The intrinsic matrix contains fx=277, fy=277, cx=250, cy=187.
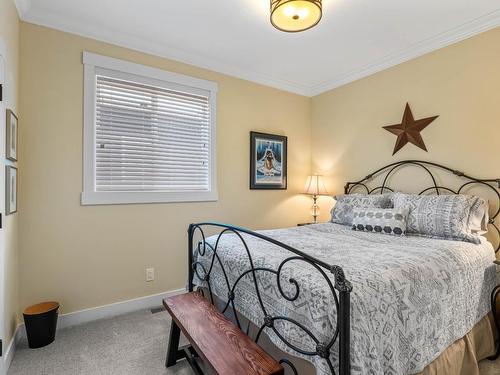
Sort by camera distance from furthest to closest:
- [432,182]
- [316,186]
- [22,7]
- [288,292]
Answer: [316,186] → [432,182] → [22,7] → [288,292]

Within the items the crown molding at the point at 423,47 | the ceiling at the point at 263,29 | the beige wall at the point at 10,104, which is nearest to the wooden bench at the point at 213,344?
the beige wall at the point at 10,104

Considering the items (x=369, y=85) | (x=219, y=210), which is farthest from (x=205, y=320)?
(x=369, y=85)

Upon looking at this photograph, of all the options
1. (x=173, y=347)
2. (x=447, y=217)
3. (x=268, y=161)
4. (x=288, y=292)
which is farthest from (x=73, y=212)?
(x=447, y=217)

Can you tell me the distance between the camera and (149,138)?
2896mm

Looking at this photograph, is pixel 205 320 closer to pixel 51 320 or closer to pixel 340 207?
pixel 51 320

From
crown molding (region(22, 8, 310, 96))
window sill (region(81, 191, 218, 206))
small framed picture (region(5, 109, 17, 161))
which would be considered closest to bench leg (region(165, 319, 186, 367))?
window sill (region(81, 191, 218, 206))

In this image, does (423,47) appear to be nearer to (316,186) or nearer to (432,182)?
(432,182)

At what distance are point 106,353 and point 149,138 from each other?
6.34 feet

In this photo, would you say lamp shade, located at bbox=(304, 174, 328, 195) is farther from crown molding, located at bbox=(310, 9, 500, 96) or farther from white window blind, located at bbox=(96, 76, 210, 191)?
white window blind, located at bbox=(96, 76, 210, 191)

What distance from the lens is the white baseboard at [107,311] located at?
7.95ft

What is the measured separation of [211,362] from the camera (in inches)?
49.1

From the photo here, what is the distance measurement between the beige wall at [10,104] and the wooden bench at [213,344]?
1139 millimetres

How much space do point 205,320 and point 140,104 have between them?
221cm

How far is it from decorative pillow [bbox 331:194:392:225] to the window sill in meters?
1.41
